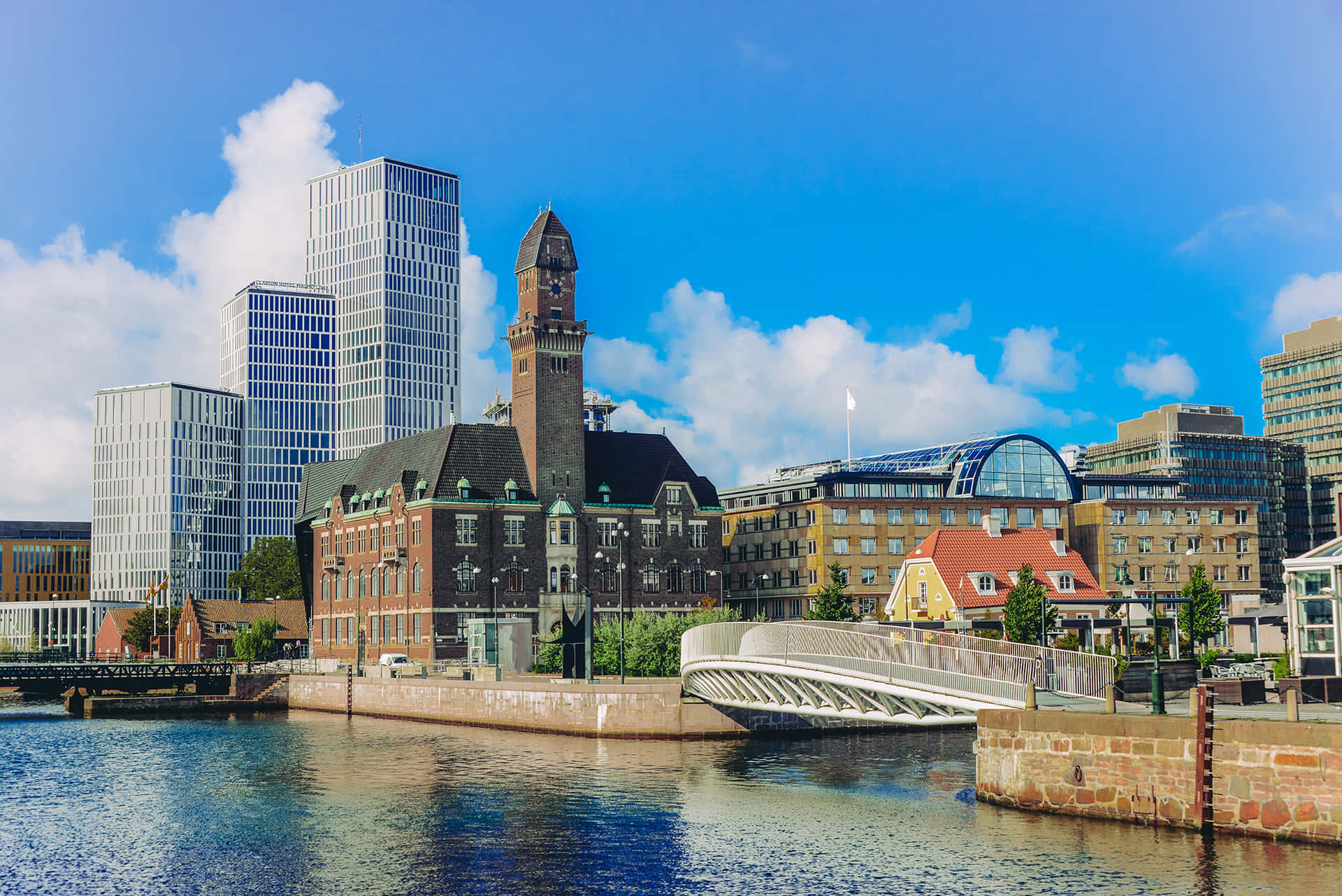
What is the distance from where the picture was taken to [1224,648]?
12362 cm

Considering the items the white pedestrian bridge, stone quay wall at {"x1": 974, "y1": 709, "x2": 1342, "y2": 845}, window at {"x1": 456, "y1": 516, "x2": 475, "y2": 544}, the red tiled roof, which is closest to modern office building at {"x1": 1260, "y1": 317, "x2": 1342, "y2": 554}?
the red tiled roof

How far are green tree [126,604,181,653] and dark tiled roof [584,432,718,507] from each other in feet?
242

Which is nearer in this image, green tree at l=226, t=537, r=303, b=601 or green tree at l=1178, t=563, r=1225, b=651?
green tree at l=1178, t=563, r=1225, b=651

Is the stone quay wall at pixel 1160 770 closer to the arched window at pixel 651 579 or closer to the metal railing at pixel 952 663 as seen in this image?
the metal railing at pixel 952 663

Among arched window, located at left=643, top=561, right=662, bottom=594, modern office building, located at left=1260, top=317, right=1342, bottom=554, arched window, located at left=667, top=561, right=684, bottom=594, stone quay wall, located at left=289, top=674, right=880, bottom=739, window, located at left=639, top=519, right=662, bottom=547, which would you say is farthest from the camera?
modern office building, located at left=1260, top=317, right=1342, bottom=554

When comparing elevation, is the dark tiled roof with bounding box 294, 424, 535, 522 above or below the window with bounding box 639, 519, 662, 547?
above

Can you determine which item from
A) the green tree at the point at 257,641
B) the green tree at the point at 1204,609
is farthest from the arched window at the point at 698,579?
the green tree at the point at 257,641

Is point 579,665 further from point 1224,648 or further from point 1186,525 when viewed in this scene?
point 1186,525

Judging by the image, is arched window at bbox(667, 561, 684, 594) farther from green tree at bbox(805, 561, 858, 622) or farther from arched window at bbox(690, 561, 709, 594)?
green tree at bbox(805, 561, 858, 622)

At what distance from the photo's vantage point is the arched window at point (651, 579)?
12588 centimetres

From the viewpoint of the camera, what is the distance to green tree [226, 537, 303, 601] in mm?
187375

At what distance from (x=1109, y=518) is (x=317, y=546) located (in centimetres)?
7703

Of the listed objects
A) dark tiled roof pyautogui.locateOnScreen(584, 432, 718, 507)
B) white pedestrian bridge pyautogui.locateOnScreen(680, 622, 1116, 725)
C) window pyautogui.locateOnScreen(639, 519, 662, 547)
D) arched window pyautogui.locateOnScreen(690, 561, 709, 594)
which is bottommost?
white pedestrian bridge pyautogui.locateOnScreen(680, 622, 1116, 725)

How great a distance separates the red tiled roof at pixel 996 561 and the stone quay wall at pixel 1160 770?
58689 millimetres
